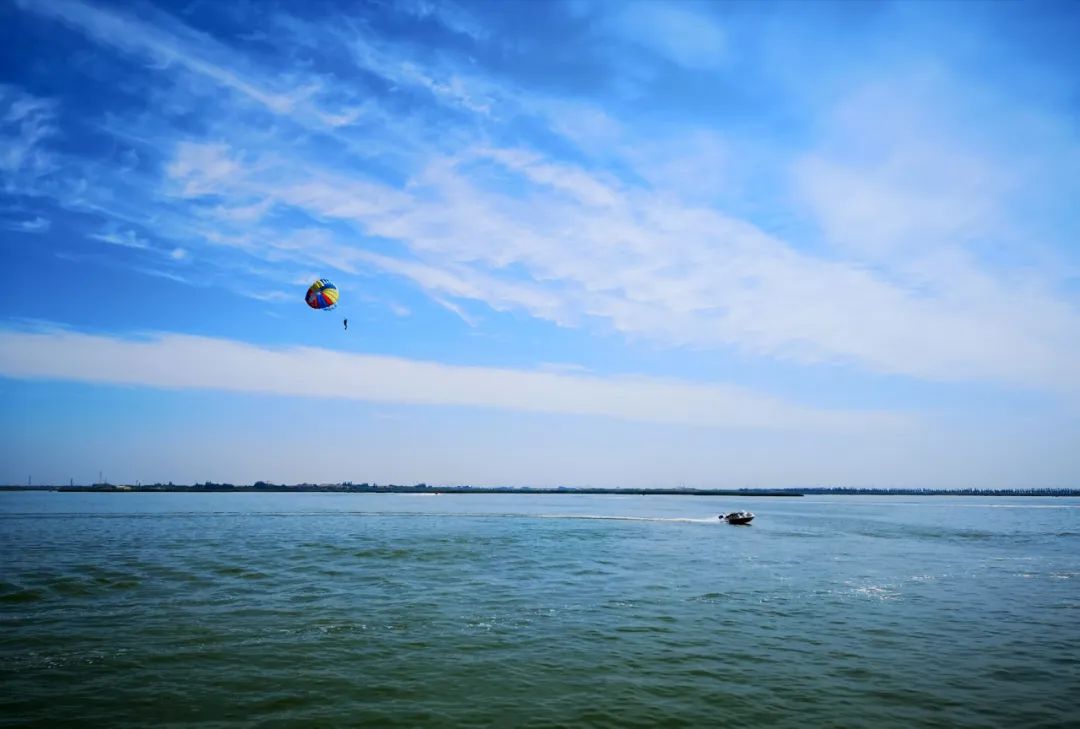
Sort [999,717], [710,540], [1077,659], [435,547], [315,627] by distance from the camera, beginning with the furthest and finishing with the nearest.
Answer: [710,540] < [435,547] < [315,627] < [1077,659] < [999,717]

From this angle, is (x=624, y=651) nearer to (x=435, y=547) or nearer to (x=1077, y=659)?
(x=1077, y=659)

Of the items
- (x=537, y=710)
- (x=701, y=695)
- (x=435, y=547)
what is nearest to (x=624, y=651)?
(x=701, y=695)

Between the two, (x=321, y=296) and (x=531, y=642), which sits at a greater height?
(x=321, y=296)

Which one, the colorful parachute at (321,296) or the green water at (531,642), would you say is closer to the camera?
the green water at (531,642)

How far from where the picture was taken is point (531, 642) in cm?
2122

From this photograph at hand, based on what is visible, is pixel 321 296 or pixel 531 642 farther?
pixel 321 296

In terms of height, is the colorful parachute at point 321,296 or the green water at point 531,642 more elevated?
the colorful parachute at point 321,296

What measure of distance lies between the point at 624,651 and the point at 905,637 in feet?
35.9

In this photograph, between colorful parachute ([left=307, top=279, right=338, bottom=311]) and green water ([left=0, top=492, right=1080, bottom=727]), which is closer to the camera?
green water ([left=0, top=492, right=1080, bottom=727])

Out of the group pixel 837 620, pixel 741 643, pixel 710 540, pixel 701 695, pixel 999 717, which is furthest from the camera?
pixel 710 540

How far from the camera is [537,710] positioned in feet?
49.0

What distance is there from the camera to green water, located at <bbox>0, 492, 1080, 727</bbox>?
1498 cm

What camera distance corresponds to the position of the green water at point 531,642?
15.0 metres

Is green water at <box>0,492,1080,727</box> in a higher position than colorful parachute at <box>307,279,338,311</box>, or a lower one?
lower
